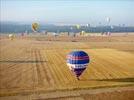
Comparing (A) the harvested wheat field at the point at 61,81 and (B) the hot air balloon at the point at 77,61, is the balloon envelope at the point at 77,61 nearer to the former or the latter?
(B) the hot air balloon at the point at 77,61

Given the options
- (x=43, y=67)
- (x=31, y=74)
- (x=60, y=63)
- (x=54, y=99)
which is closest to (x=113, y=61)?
(x=60, y=63)

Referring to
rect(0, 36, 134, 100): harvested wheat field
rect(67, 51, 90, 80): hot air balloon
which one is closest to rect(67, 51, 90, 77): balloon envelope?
rect(67, 51, 90, 80): hot air balloon

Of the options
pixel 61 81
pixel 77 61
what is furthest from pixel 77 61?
pixel 61 81

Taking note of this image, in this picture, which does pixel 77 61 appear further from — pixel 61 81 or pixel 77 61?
pixel 61 81

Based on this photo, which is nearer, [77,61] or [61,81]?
[77,61]

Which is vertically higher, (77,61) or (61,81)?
(77,61)

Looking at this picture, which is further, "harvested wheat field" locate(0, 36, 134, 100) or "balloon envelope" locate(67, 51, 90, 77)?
"balloon envelope" locate(67, 51, 90, 77)

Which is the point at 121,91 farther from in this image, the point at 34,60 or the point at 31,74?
the point at 34,60

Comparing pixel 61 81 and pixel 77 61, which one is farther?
pixel 61 81

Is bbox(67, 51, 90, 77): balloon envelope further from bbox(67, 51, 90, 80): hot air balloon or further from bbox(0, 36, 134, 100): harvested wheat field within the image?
bbox(0, 36, 134, 100): harvested wheat field

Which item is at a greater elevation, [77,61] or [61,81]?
[77,61]

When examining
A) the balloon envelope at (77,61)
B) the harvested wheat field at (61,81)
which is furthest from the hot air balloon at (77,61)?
the harvested wheat field at (61,81)

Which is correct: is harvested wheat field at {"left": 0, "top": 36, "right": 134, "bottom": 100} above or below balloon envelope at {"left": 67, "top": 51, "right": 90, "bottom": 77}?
below
